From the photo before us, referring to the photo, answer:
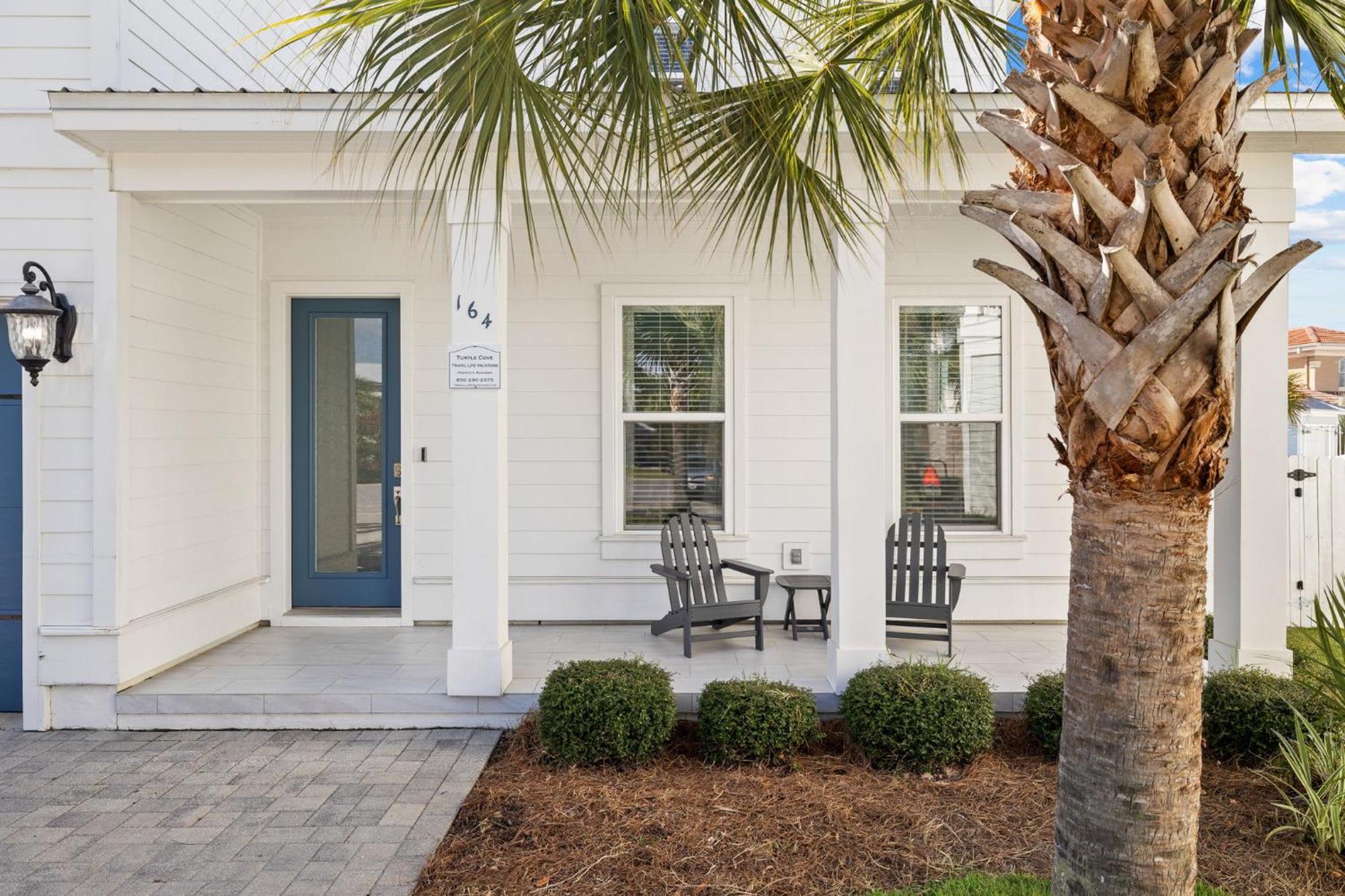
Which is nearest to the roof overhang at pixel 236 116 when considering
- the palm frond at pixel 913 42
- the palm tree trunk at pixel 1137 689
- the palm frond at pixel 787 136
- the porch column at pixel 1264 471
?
the porch column at pixel 1264 471

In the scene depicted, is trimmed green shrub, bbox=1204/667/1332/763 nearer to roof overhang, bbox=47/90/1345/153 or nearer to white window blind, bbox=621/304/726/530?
roof overhang, bbox=47/90/1345/153

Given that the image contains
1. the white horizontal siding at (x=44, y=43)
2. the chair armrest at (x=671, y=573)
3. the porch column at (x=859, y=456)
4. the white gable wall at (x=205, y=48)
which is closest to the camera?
the porch column at (x=859, y=456)

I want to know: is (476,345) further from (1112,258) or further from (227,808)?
(1112,258)

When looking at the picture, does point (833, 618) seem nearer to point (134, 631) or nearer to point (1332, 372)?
point (134, 631)

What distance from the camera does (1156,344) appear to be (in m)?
2.06

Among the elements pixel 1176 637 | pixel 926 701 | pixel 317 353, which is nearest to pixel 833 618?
pixel 926 701

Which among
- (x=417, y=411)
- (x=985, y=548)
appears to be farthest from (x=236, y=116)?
(x=985, y=548)

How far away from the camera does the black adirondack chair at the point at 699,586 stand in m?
5.48

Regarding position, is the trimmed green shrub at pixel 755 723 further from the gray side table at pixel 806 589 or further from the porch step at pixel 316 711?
the gray side table at pixel 806 589

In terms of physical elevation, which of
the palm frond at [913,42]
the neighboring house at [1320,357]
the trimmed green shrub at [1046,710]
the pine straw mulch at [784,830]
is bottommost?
the pine straw mulch at [784,830]

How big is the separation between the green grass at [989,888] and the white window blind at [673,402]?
3.67 m

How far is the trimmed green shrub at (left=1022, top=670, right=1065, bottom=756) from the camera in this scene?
4.11 metres

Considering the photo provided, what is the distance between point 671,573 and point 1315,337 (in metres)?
33.7

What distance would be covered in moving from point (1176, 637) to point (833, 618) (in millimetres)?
2567
